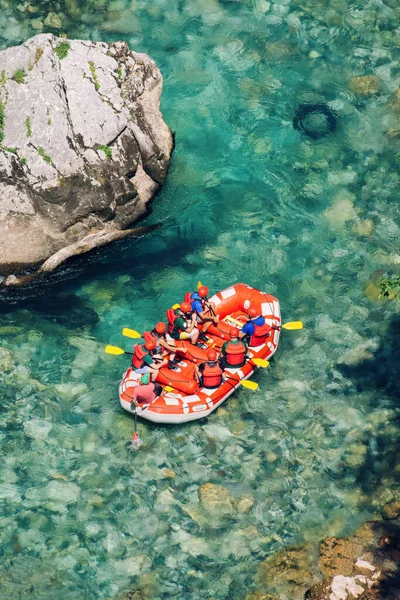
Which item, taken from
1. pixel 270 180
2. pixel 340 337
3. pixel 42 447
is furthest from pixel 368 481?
pixel 270 180

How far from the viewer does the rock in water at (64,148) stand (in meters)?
14.6

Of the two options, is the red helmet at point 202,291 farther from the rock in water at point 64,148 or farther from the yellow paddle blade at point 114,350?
the rock in water at point 64,148

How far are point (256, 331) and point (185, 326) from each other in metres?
→ 1.29

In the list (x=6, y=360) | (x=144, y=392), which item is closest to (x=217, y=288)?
(x=144, y=392)

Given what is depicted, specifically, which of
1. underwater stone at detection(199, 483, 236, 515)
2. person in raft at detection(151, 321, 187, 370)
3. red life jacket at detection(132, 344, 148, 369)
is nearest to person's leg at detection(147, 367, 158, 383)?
red life jacket at detection(132, 344, 148, 369)

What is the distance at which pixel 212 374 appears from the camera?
1320cm

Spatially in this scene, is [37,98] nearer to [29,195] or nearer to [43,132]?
[43,132]

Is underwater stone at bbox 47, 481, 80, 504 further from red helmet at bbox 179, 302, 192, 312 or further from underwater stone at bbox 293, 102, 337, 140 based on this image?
underwater stone at bbox 293, 102, 337, 140

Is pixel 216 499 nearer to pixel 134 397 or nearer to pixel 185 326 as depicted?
pixel 134 397

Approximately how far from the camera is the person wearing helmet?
13836mm

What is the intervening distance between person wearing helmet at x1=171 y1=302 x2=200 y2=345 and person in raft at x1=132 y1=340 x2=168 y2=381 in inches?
22.1

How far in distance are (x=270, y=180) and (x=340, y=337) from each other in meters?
4.50

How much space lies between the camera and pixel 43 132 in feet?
48.1

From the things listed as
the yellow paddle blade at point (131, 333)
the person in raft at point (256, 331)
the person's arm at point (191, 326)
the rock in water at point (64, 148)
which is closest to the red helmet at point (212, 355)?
the person's arm at point (191, 326)
